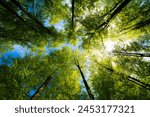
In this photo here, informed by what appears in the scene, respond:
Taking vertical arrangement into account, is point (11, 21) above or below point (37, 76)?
above

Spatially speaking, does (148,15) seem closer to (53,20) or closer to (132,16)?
(132,16)

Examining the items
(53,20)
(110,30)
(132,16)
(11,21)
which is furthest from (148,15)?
(11,21)

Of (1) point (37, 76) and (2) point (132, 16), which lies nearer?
(2) point (132, 16)

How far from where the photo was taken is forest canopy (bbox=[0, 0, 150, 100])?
11492 mm

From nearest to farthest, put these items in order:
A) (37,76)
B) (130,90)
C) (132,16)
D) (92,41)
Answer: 1. (130,90)
2. (132,16)
3. (37,76)
4. (92,41)

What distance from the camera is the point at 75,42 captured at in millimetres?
15992

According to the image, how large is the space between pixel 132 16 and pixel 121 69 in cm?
329

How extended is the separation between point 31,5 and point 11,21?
1351 millimetres

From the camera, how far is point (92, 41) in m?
14.6

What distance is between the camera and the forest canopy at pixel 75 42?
1149cm

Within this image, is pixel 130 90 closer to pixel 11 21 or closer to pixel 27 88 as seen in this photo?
pixel 27 88

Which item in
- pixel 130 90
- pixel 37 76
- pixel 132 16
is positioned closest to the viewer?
pixel 130 90

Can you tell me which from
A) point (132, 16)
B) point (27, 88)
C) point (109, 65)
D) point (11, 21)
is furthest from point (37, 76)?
point (132, 16)

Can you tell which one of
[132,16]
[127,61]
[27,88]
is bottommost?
[27,88]
